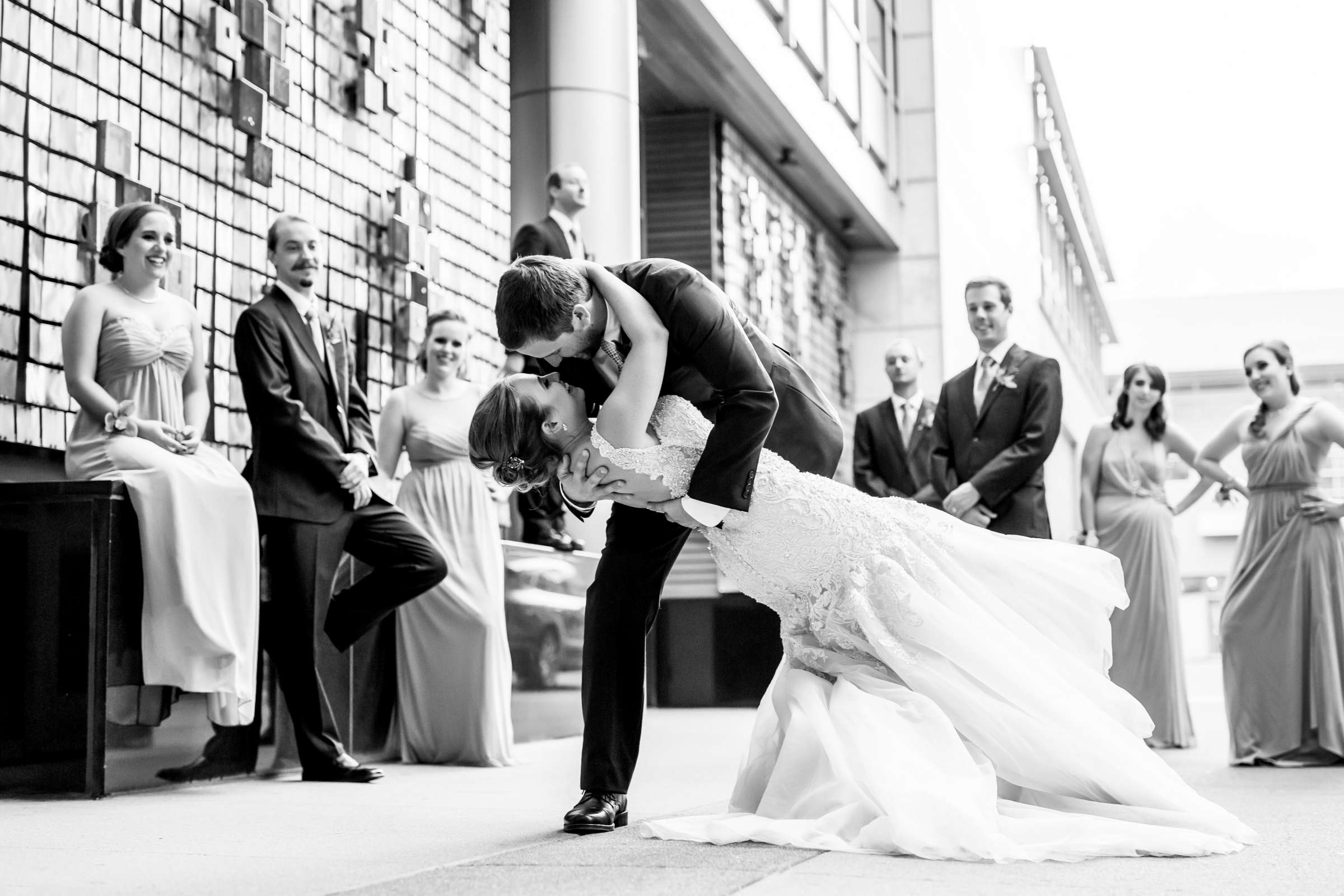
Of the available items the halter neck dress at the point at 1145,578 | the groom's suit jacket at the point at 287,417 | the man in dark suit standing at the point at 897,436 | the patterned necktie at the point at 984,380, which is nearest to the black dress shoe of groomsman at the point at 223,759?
the groom's suit jacket at the point at 287,417

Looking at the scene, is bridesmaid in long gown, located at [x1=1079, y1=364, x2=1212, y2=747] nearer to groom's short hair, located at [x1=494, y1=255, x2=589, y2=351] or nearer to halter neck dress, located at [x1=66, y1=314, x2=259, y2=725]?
halter neck dress, located at [x1=66, y1=314, x2=259, y2=725]

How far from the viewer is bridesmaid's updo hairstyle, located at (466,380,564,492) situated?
353 cm

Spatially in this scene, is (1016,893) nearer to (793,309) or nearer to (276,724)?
(276,724)

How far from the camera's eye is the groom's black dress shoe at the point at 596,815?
11.9ft

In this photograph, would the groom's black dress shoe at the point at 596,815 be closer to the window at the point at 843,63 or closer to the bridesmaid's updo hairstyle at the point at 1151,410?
the bridesmaid's updo hairstyle at the point at 1151,410

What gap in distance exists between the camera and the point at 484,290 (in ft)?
30.3

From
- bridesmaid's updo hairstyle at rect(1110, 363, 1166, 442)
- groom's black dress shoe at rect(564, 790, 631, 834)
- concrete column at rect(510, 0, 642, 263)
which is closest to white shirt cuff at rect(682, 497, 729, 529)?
groom's black dress shoe at rect(564, 790, 631, 834)

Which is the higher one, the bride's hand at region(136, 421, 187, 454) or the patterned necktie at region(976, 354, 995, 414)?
the patterned necktie at region(976, 354, 995, 414)

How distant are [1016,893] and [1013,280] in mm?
23228

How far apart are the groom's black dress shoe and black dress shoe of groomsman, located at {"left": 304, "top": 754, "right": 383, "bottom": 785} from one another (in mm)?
2040

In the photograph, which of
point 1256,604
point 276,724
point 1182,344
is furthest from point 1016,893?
point 1182,344

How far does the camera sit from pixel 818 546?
3.73 metres

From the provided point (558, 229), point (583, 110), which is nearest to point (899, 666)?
point (558, 229)

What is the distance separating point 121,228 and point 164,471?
88 cm
